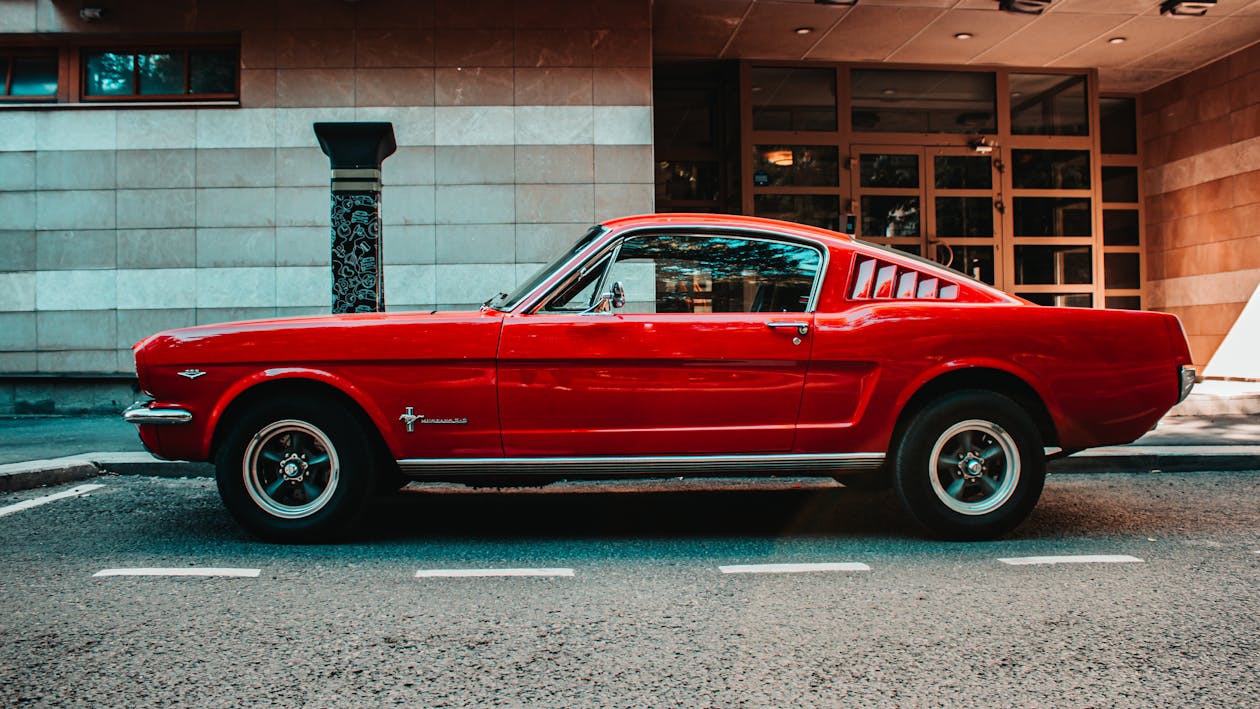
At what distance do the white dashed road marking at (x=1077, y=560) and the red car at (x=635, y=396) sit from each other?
348mm

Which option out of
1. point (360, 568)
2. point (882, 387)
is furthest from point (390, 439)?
point (882, 387)

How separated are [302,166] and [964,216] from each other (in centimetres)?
876

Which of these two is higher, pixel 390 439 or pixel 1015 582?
pixel 390 439

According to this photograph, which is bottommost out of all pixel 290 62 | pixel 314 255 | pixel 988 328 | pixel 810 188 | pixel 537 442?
pixel 537 442

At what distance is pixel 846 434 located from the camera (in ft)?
14.6

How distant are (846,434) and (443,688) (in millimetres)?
2449


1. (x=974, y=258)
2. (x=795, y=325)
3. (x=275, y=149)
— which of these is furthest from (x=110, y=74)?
(x=974, y=258)

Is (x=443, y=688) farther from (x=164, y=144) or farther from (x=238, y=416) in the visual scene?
(x=164, y=144)

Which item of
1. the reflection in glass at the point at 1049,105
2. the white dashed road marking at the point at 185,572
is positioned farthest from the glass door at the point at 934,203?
the white dashed road marking at the point at 185,572

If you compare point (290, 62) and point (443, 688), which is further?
point (290, 62)

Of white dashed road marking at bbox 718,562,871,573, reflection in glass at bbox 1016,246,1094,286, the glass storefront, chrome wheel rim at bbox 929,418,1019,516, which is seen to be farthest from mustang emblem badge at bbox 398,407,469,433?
reflection in glass at bbox 1016,246,1094,286

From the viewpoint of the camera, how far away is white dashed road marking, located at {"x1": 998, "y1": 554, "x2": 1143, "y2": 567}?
4043 mm

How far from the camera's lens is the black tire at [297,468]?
A: 14.4ft

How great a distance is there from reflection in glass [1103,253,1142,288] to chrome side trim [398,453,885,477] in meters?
12.3
